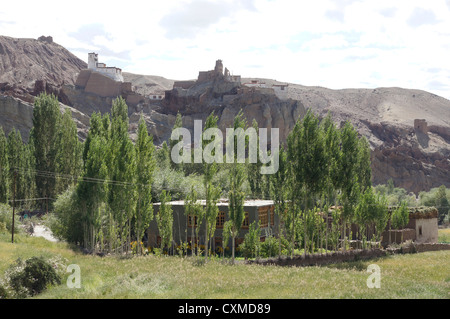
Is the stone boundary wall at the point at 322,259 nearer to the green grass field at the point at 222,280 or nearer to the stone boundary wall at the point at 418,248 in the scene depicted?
the green grass field at the point at 222,280

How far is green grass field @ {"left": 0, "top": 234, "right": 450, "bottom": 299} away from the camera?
20.9 metres

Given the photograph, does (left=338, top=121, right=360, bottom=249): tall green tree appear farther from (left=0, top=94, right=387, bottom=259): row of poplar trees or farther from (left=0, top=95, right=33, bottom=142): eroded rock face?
(left=0, top=95, right=33, bottom=142): eroded rock face

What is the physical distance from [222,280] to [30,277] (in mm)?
9289

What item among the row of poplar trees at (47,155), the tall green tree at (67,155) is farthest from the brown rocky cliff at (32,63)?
the tall green tree at (67,155)

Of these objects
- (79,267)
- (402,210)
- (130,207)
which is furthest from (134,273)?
(402,210)

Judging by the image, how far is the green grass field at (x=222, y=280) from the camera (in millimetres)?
20859

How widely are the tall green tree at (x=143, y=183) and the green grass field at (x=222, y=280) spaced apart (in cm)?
522

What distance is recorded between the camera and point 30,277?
2336 centimetres

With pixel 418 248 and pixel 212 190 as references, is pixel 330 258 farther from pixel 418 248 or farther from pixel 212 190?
pixel 418 248

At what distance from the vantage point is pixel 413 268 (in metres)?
32.0

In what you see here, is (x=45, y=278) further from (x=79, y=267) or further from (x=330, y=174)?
(x=330, y=174)

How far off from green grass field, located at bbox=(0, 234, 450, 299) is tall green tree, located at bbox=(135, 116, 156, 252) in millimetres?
5217

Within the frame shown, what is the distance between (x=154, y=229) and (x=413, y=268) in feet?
76.7
